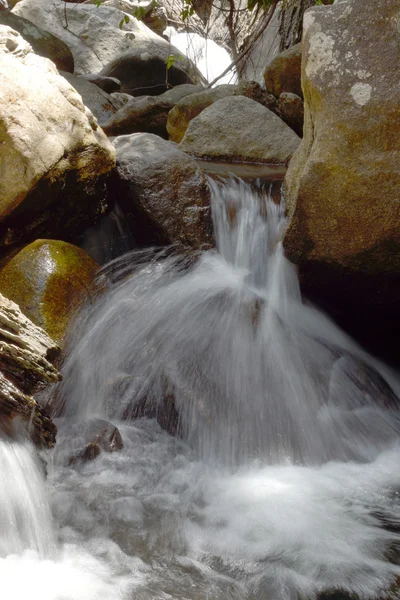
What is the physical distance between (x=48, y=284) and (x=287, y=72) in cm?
503

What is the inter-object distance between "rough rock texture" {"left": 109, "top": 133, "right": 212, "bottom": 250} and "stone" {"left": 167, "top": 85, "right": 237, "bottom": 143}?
10.5ft

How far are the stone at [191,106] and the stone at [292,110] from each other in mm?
968

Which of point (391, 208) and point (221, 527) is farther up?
point (391, 208)

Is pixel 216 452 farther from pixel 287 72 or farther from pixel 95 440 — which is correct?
pixel 287 72

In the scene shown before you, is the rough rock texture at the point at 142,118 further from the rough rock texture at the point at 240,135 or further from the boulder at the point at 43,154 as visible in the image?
the boulder at the point at 43,154

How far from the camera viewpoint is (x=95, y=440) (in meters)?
2.66

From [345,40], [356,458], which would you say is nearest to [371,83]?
[345,40]

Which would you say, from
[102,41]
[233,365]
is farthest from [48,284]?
[102,41]

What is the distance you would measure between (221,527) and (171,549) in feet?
0.83

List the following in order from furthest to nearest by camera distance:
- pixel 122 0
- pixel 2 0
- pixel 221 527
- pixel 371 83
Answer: pixel 122 0
pixel 2 0
pixel 371 83
pixel 221 527

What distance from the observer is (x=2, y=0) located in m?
11.4

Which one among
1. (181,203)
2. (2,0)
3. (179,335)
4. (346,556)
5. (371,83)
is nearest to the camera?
(346,556)

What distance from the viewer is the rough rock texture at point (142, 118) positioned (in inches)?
297

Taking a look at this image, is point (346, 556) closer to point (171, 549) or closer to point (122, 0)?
point (171, 549)
